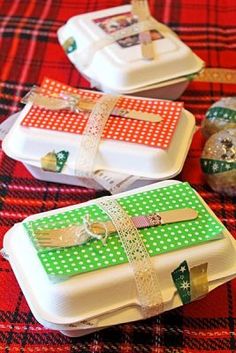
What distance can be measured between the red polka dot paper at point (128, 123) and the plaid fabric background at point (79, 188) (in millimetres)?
93

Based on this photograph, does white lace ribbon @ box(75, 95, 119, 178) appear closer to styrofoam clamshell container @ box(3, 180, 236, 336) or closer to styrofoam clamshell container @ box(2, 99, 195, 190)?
styrofoam clamshell container @ box(2, 99, 195, 190)

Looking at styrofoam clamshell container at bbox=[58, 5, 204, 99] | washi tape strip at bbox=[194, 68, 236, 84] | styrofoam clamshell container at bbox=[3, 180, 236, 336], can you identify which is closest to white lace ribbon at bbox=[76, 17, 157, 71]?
styrofoam clamshell container at bbox=[58, 5, 204, 99]

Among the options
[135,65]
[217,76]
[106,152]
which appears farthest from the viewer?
[217,76]

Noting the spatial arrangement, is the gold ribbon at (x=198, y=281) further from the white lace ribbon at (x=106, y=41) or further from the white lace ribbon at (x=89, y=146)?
the white lace ribbon at (x=106, y=41)

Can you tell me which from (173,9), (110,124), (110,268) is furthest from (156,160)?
(173,9)

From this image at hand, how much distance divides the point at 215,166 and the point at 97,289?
12.1 inches

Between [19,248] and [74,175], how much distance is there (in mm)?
194

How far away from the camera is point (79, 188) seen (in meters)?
0.96

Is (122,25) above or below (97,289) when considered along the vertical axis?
above

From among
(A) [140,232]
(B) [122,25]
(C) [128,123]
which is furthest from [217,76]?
(A) [140,232]

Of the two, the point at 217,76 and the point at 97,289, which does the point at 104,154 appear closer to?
the point at 97,289

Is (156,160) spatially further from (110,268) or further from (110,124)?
(110,268)

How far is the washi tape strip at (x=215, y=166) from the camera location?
2.92 feet

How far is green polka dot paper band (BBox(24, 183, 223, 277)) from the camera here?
70 cm
